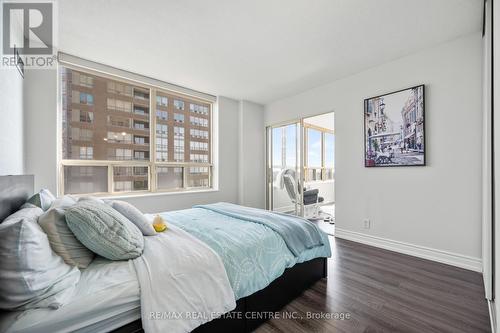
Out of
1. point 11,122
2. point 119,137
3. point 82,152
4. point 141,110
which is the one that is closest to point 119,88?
point 141,110

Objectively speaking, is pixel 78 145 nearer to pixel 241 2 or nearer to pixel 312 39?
pixel 241 2

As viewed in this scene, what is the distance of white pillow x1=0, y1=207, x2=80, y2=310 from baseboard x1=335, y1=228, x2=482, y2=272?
3453mm

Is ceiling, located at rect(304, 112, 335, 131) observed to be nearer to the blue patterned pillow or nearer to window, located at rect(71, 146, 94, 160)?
window, located at rect(71, 146, 94, 160)

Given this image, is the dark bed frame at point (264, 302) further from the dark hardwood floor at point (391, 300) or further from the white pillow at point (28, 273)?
the white pillow at point (28, 273)

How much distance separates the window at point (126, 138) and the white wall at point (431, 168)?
2.82 meters

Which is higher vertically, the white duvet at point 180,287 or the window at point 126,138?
the window at point 126,138

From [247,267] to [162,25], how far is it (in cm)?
248

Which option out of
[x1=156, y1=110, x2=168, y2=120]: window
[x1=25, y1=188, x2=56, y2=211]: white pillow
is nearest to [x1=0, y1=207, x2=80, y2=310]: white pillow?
[x1=25, y1=188, x2=56, y2=211]: white pillow

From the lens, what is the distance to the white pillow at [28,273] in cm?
83

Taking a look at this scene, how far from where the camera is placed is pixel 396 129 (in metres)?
2.91

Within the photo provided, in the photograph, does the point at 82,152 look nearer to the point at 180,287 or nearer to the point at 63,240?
the point at 63,240

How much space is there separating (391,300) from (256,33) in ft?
9.59

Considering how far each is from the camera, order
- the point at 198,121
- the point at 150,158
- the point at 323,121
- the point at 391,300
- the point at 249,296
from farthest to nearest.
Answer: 1. the point at 323,121
2. the point at 198,121
3. the point at 150,158
4. the point at 391,300
5. the point at 249,296

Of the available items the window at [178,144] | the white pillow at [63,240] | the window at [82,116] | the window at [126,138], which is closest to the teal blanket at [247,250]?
the white pillow at [63,240]
